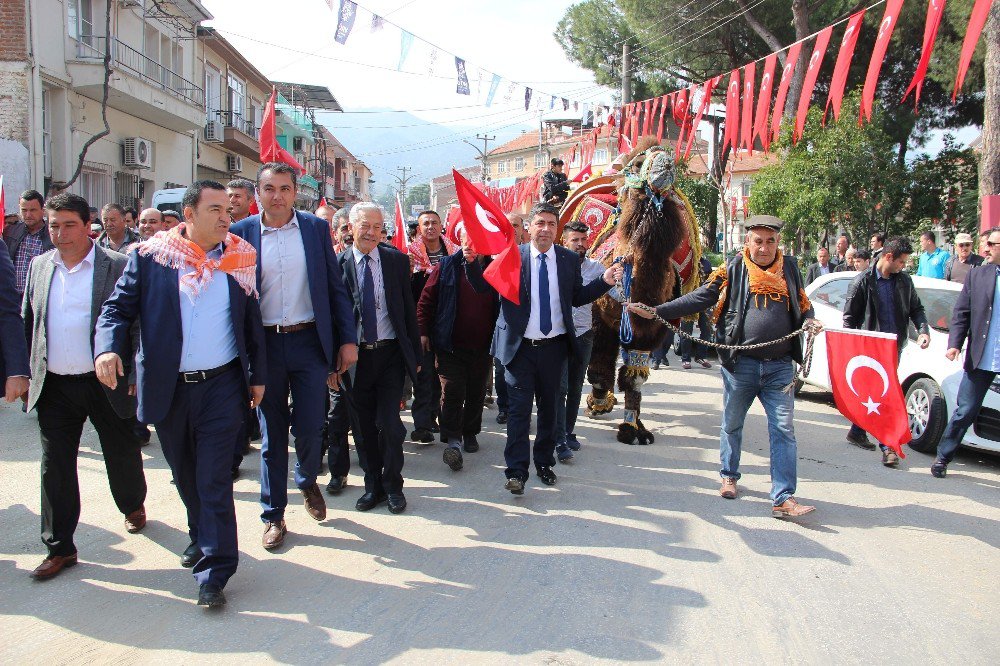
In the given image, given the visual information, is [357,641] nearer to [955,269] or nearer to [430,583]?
[430,583]

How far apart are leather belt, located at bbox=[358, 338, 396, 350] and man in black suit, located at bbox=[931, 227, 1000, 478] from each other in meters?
4.42

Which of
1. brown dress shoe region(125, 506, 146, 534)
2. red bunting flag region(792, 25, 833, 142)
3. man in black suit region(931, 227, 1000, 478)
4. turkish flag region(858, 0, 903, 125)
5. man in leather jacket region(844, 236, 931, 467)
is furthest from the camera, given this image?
red bunting flag region(792, 25, 833, 142)

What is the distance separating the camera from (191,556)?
154 inches

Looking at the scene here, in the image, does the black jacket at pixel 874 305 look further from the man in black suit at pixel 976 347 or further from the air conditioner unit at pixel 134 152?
the air conditioner unit at pixel 134 152

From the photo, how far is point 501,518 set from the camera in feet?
15.5

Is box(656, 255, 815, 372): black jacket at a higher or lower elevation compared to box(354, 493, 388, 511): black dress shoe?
higher

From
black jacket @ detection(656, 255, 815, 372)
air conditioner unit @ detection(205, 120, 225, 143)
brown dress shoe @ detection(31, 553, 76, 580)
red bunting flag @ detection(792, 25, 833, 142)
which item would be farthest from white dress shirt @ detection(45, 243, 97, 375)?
air conditioner unit @ detection(205, 120, 225, 143)

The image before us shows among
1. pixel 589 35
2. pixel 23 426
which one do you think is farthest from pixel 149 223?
pixel 589 35

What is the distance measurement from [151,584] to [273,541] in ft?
2.13

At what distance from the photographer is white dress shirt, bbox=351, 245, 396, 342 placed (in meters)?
4.88

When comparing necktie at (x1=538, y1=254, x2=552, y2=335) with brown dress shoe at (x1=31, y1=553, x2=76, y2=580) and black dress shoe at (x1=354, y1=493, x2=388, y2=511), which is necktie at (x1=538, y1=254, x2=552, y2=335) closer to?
black dress shoe at (x1=354, y1=493, x2=388, y2=511)

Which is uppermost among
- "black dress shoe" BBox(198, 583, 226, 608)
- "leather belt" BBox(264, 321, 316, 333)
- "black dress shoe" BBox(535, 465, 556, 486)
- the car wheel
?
"leather belt" BBox(264, 321, 316, 333)

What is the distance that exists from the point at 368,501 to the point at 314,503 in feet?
1.22

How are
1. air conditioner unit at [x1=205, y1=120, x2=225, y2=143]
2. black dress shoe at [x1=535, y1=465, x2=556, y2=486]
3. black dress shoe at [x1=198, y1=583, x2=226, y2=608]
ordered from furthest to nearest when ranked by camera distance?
air conditioner unit at [x1=205, y1=120, x2=225, y2=143], black dress shoe at [x1=535, y1=465, x2=556, y2=486], black dress shoe at [x1=198, y1=583, x2=226, y2=608]
